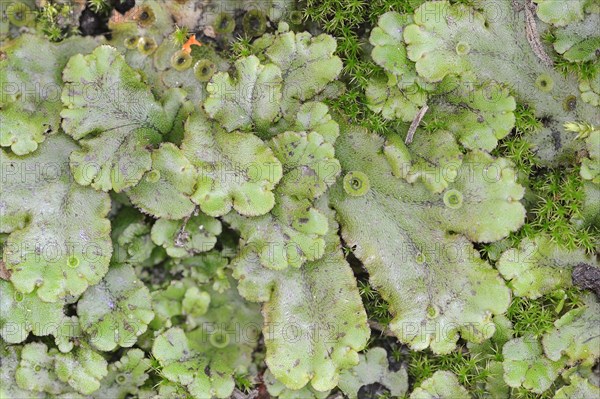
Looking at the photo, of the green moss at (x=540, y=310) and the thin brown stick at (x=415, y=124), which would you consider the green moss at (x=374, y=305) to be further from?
the thin brown stick at (x=415, y=124)

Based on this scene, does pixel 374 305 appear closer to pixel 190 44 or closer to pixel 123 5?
pixel 190 44

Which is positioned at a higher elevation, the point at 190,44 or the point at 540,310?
the point at 190,44

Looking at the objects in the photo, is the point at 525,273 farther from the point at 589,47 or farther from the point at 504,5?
the point at 504,5

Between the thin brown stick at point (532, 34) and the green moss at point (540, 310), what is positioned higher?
the thin brown stick at point (532, 34)

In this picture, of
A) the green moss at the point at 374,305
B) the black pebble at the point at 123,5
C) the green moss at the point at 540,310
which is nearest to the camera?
the green moss at the point at 540,310

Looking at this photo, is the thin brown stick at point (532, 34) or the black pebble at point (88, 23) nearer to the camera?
the thin brown stick at point (532, 34)

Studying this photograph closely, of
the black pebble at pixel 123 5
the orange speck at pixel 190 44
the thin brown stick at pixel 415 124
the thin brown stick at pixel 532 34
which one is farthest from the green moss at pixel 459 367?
the black pebble at pixel 123 5

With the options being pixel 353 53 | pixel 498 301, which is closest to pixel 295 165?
pixel 353 53

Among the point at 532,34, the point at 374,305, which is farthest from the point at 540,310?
the point at 532,34

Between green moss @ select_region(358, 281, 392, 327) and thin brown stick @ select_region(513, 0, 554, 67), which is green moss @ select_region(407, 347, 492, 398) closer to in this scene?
green moss @ select_region(358, 281, 392, 327)

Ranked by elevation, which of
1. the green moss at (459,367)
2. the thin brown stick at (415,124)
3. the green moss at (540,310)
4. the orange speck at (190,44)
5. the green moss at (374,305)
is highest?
the orange speck at (190,44)
